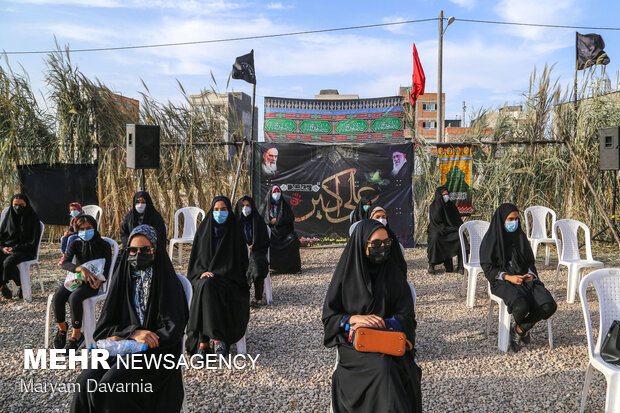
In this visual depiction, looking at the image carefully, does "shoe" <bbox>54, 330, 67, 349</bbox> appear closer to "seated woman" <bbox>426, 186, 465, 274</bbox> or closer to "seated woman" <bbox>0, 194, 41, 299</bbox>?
"seated woman" <bbox>0, 194, 41, 299</bbox>

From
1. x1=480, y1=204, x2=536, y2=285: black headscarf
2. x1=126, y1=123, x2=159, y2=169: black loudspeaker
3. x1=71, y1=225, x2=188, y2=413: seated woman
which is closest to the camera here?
x1=71, y1=225, x2=188, y2=413: seated woman

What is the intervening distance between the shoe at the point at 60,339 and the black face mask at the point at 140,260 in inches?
67.9

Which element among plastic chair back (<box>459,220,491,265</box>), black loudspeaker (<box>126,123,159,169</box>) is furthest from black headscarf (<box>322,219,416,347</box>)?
black loudspeaker (<box>126,123,159,169</box>)

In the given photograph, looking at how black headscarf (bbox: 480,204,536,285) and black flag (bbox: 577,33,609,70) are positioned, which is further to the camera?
black flag (bbox: 577,33,609,70)

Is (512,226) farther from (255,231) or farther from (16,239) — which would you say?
(16,239)

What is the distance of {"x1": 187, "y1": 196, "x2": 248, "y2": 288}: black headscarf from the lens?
12.5 ft

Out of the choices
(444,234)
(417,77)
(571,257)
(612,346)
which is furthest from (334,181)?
(612,346)

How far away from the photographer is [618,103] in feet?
26.2

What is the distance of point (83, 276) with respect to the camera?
3680 millimetres

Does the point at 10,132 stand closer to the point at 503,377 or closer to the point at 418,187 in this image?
the point at 418,187

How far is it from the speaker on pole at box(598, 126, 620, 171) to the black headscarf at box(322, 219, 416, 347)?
5476mm

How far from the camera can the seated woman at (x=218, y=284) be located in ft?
11.5

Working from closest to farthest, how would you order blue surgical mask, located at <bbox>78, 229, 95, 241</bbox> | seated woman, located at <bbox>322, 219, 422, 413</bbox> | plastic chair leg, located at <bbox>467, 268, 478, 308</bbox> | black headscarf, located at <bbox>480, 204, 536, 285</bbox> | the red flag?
seated woman, located at <bbox>322, 219, 422, 413</bbox> → blue surgical mask, located at <bbox>78, 229, 95, 241</bbox> → black headscarf, located at <bbox>480, 204, 536, 285</bbox> → plastic chair leg, located at <bbox>467, 268, 478, 308</bbox> → the red flag

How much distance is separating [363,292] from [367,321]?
18 centimetres
